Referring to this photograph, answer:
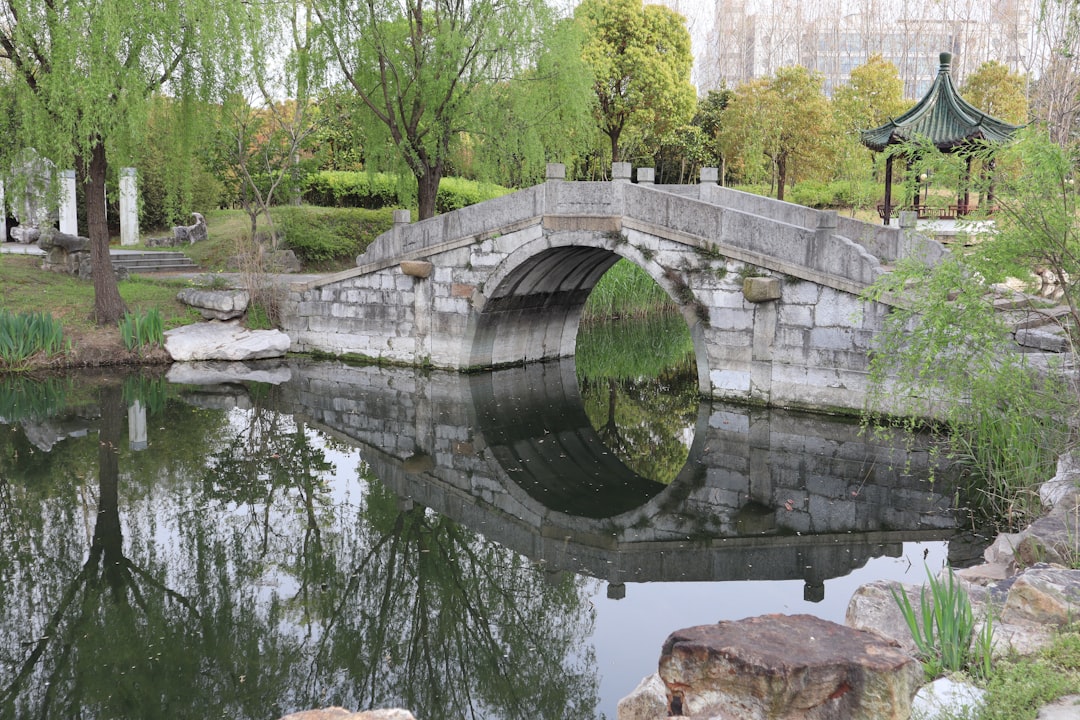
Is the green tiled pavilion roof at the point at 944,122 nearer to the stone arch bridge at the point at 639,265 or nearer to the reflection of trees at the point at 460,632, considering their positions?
the stone arch bridge at the point at 639,265

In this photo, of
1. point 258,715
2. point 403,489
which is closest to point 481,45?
point 403,489

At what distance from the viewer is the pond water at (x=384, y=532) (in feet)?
19.1

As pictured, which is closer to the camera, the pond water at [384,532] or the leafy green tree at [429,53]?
the pond water at [384,532]

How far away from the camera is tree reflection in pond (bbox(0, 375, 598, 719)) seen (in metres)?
5.61

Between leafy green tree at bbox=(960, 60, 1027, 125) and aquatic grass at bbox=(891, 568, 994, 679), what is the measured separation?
92.6 ft

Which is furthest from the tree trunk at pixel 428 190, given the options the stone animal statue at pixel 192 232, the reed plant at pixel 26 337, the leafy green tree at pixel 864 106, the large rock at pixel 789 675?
the leafy green tree at pixel 864 106

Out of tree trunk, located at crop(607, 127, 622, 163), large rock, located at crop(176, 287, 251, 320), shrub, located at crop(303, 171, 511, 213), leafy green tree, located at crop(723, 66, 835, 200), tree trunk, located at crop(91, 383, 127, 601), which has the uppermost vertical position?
leafy green tree, located at crop(723, 66, 835, 200)

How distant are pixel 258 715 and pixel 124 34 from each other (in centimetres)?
1055

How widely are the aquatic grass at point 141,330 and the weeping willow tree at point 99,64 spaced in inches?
76.3

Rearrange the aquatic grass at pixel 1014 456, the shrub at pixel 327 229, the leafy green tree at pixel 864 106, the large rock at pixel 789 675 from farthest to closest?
the leafy green tree at pixel 864 106
the shrub at pixel 327 229
the aquatic grass at pixel 1014 456
the large rock at pixel 789 675

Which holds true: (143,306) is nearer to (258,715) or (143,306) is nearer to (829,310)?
(829,310)

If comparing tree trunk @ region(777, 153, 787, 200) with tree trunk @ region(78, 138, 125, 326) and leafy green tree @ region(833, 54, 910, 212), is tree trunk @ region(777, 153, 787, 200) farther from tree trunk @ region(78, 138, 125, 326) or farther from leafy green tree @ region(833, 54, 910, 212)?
tree trunk @ region(78, 138, 125, 326)

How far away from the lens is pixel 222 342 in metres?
15.4

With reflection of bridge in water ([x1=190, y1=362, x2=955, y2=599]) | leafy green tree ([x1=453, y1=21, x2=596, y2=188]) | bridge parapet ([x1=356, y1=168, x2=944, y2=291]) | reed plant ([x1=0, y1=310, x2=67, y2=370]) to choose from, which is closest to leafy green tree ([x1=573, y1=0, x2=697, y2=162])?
leafy green tree ([x1=453, y1=21, x2=596, y2=188])
